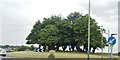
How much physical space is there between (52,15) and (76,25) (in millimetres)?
22994

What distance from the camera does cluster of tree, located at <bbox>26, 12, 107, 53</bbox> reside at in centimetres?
9106

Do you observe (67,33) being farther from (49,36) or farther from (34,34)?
(34,34)

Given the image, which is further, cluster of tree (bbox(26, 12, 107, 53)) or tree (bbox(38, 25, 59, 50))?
tree (bbox(38, 25, 59, 50))

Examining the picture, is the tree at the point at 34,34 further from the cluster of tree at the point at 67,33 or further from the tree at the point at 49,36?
the tree at the point at 49,36

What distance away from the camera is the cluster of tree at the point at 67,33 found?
299 ft

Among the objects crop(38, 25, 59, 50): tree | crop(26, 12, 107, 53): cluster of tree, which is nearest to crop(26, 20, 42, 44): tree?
crop(26, 12, 107, 53): cluster of tree

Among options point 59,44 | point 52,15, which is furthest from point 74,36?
point 52,15

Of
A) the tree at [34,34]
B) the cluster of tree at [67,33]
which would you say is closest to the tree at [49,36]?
the cluster of tree at [67,33]

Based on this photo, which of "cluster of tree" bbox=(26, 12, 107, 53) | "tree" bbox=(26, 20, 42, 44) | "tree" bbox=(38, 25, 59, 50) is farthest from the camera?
"tree" bbox=(26, 20, 42, 44)

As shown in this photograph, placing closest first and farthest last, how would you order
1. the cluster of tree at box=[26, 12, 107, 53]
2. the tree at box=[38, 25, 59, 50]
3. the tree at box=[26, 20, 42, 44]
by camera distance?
the cluster of tree at box=[26, 12, 107, 53]
the tree at box=[38, 25, 59, 50]
the tree at box=[26, 20, 42, 44]

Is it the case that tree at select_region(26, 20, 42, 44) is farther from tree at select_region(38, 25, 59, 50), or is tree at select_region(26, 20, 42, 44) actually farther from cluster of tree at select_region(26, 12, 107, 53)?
tree at select_region(38, 25, 59, 50)

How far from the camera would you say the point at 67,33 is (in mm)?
96812

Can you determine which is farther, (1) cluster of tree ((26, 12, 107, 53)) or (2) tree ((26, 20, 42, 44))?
(2) tree ((26, 20, 42, 44))

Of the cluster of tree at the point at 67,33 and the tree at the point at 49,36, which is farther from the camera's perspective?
the tree at the point at 49,36
